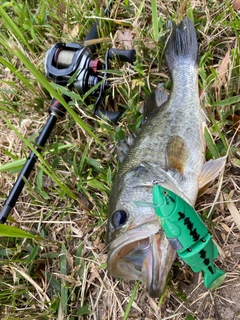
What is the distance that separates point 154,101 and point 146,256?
3.82 feet

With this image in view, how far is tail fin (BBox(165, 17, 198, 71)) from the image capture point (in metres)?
2.93

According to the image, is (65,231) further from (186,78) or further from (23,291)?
(186,78)

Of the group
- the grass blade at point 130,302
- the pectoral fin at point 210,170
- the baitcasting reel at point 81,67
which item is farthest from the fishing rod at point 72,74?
the grass blade at point 130,302

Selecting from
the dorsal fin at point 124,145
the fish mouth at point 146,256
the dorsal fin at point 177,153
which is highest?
the dorsal fin at point 124,145

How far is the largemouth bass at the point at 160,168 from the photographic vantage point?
86.5 inches

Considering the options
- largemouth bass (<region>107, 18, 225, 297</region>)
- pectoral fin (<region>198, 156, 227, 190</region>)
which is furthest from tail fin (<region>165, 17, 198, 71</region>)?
pectoral fin (<region>198, 156, 227, 190</region>)

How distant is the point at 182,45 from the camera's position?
2.95m

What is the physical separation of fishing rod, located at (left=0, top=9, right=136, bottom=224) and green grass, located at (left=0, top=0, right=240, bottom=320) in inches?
2.9

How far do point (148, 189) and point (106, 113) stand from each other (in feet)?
3.00

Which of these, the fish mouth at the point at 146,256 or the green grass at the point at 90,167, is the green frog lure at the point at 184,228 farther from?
the green grass at the point at 90,167

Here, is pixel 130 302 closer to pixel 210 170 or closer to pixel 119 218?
pixel 119 218

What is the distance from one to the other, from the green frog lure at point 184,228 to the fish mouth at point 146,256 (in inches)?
5.9

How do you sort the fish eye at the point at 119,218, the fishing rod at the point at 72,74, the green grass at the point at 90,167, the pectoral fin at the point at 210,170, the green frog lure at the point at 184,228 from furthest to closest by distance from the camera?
the fishing rod at the point at 72,74, the green grass at the point at 90,167, the pectoral fin at the point at 210,170, the fish eye at the point at 119,218, the green frog lure at the point at 184,228

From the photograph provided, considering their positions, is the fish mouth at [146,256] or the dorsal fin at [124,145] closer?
the fish mouth at [146,256]
